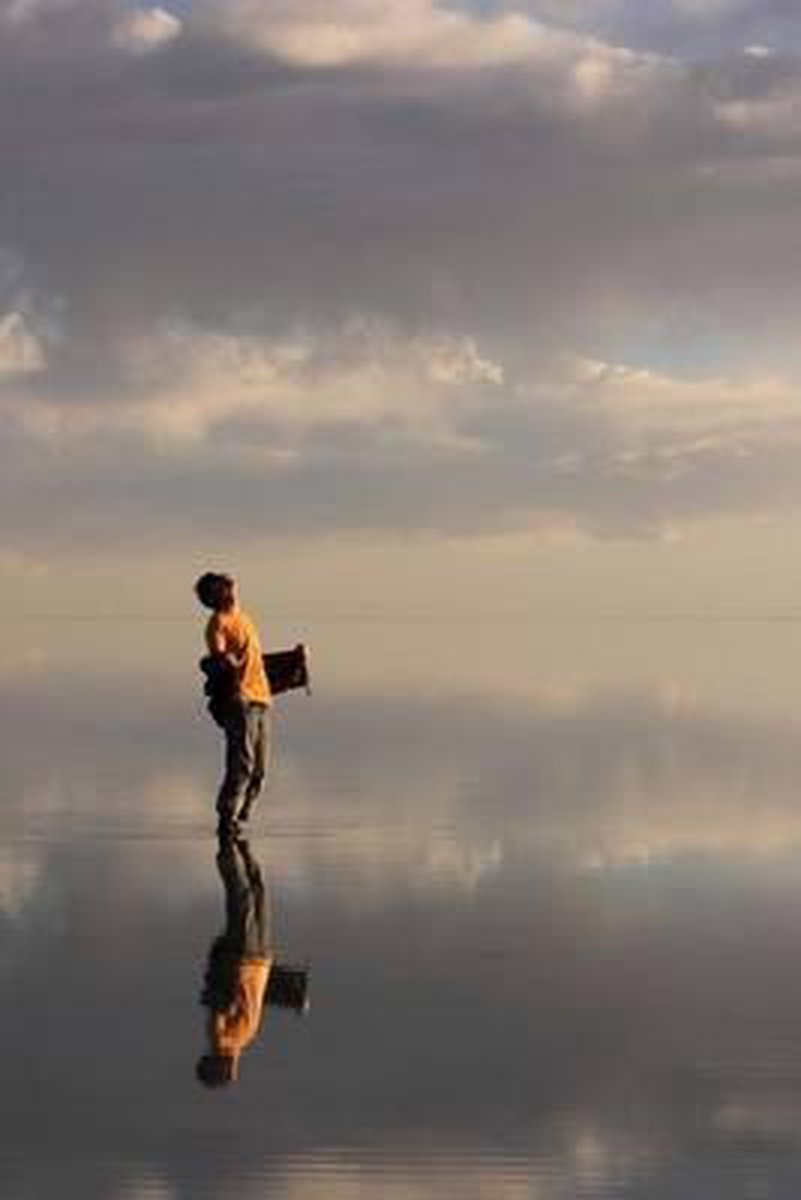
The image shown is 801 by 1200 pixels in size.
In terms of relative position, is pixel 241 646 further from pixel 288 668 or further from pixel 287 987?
pixel 287 987

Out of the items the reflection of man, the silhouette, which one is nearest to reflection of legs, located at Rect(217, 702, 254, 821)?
the reflection of man

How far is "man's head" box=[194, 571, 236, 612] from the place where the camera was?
17797 millimetres

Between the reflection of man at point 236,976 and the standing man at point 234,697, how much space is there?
1.96 metres

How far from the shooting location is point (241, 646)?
1803 centimetres

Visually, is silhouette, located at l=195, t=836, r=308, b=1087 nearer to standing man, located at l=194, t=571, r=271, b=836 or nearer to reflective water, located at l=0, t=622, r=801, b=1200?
reflective water, located at l=0, t=622, r=801, b=1200

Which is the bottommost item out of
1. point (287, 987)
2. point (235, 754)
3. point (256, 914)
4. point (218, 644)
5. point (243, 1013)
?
point (243, 1013)

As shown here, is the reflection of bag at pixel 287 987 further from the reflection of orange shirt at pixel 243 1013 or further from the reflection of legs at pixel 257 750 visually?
the reflection of legs at pixel 257 750

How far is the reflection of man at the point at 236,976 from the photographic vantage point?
9.44m

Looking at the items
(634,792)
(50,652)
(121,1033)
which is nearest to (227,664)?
(634,792)

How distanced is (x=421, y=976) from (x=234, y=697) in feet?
21.9

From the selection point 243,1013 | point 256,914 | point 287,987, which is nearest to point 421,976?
point 287,987

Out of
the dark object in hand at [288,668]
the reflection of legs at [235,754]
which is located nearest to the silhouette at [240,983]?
the reflection of legs at [235,754]

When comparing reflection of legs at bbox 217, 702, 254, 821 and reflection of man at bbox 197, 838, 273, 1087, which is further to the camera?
reflection of legs at bbox 217, 702, 254, 821

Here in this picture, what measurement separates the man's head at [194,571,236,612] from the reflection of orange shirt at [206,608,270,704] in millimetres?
87
